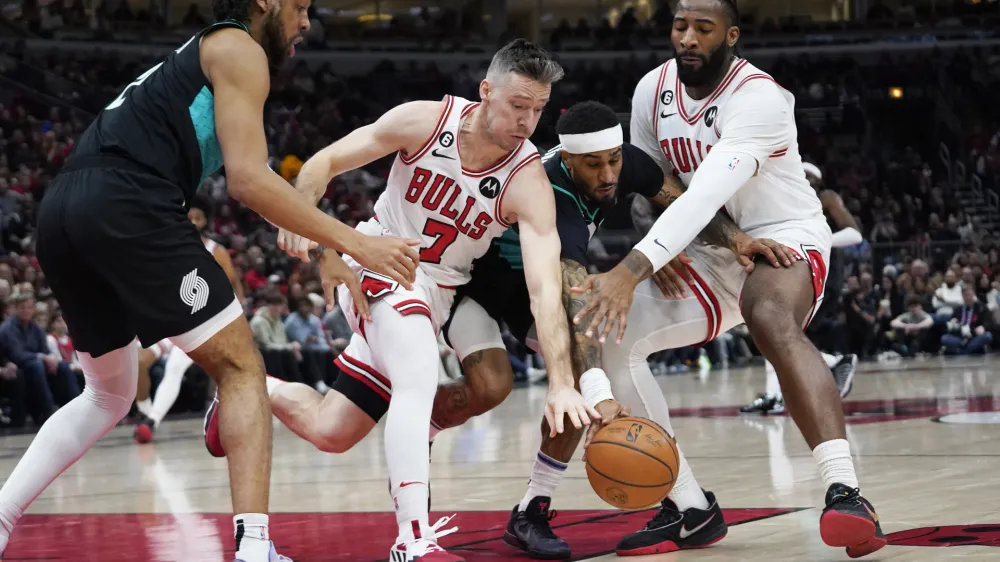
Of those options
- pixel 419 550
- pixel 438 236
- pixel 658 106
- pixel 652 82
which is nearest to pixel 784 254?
pixel 658 106

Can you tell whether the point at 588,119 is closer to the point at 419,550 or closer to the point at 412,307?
the point at 412,307

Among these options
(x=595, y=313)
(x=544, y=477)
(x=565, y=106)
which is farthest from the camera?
(x=565, y=106)

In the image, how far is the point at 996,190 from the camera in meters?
26.8

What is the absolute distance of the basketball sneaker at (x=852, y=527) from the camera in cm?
375

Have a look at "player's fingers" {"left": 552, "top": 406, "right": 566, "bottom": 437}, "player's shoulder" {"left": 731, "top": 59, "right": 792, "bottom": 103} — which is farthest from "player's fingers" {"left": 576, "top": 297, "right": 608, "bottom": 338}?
"player's shoulder" {"left": 731, "top": 59, "right": 792, "bottom": 103}

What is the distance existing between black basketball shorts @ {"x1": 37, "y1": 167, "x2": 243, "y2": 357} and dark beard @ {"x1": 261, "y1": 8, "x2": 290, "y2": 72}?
0.53 meters

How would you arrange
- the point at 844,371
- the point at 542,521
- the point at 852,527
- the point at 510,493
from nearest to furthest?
1. the point at 852,527
2. the point at 542,521
3. the point at 510,493
4. the point at 844,371

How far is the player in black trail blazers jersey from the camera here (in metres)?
3.65

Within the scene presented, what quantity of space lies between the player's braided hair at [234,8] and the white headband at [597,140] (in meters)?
1.35

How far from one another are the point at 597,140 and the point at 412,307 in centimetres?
95

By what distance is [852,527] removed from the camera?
3740 millimetres

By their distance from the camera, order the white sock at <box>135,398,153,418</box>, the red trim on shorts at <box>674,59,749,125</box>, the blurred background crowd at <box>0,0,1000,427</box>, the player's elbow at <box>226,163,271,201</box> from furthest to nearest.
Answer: the blurred background crowd at <box>0,0,1000,427</box>, the white sock at <box>135,398,153,418</box>, the red trim on shorts at <box>674,59,749,125</box>, the player's elbow at <box>226,163,271,201</box>

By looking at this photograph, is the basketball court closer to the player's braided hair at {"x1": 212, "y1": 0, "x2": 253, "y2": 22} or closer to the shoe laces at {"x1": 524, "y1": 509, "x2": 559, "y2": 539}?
the shoe laces at {"x1": 524, "y1": 509, "x2": 559, "y2": 539}

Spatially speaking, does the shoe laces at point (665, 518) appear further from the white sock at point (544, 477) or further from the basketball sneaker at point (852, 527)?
the basketball sneaker at point (852, 527)
